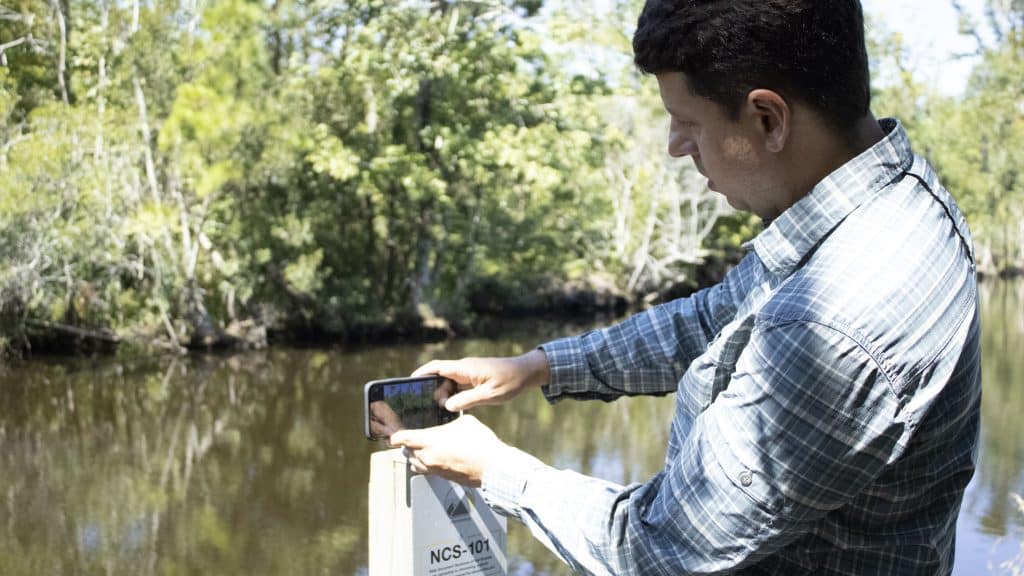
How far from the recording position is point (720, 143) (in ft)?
4.95

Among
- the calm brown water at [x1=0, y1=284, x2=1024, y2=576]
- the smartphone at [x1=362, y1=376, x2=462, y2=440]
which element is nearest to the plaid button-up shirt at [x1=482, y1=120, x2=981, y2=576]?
the smartphone at [x1=362, y1=376, x2=462, y2=440]

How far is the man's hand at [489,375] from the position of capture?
2.05 meters

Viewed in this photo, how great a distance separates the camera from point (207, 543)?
7.48 metres

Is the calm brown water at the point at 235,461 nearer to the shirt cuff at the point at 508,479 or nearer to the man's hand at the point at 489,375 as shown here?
the man's hand at the point at 489,375

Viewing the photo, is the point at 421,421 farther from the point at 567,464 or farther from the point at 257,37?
the point at 257,37

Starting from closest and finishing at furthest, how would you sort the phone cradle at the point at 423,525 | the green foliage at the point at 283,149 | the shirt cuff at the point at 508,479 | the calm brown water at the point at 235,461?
the shirt cuff at the point at 508,479, the phone cradle at the point at 423,525, the calm brown water at the point at 235,461, the green foliage at the point at 283,149

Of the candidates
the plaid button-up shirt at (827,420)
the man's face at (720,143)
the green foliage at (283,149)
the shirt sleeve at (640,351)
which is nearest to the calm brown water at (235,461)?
the green foliage at (283,149)

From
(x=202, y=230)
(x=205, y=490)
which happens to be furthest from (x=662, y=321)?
(x=202, y=230)

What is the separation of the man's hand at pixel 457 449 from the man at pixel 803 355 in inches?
0.7

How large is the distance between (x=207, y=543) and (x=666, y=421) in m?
5.70

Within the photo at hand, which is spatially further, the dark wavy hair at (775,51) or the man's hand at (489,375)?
the man's hand at (489,375)

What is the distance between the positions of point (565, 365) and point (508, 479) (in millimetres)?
579

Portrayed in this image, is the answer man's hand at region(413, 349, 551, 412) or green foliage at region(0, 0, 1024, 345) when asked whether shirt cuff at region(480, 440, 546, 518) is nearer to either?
man's hand at region(413, 349, 551, 412)

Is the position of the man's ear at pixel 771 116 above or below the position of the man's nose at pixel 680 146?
above
